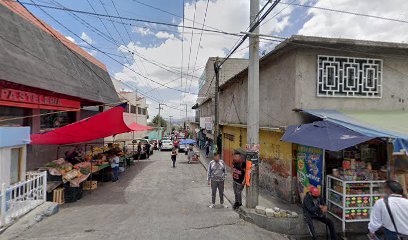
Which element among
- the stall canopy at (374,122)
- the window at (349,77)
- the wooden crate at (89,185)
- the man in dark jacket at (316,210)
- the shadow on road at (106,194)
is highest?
the window at (349,77)

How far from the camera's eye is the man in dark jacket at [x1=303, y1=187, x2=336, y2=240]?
5438 mm

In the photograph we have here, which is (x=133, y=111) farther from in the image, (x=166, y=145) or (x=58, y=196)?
(x=58, y=196)

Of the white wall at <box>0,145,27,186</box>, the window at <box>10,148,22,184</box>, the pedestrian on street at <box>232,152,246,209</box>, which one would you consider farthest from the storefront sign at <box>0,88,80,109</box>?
the pedestrian on street at <box>232,152,246,209</box>

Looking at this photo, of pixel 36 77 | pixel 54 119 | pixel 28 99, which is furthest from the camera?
pixel 54 119

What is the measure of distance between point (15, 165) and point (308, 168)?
880 centimetres

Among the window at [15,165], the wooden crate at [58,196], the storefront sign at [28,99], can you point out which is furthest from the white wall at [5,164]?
the storefront sign at [28,99]

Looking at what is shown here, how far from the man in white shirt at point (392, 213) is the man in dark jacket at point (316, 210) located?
1.49 metres

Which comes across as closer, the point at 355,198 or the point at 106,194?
the point at 355,198

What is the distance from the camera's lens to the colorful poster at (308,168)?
6914 millimetres

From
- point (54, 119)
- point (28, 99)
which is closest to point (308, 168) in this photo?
point (28, 99)

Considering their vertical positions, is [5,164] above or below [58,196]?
above

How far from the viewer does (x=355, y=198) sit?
6.08 meters

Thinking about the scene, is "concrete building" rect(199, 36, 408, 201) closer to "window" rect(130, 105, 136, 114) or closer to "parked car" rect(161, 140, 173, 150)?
"parked car" rect(161, 140, 173, 150)

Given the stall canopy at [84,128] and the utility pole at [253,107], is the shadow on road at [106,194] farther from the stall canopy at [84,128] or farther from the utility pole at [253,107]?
the utility pole at [253,107]
